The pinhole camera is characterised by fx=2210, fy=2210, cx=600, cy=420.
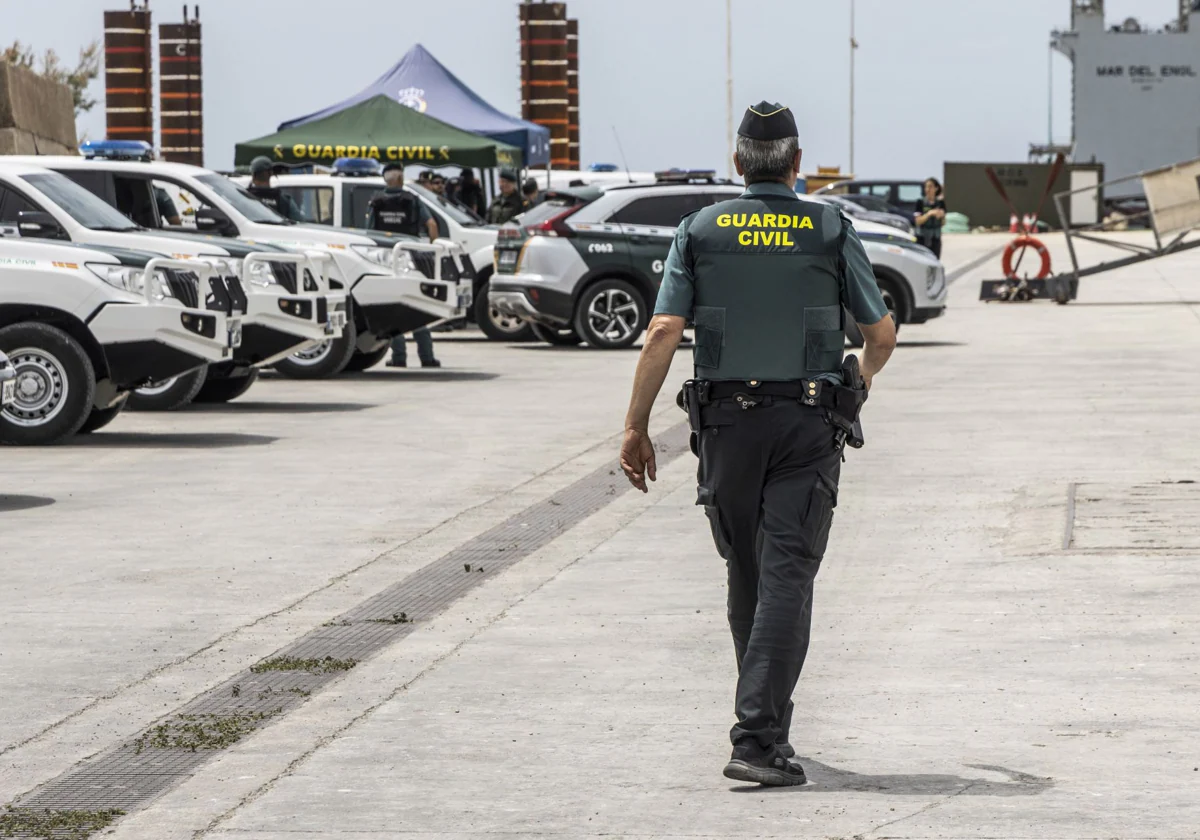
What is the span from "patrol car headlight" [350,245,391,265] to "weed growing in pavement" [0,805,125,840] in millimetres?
13638

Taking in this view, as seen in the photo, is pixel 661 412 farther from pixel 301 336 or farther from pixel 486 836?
pixel 486 836

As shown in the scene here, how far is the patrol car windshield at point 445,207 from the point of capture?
79.1 ft

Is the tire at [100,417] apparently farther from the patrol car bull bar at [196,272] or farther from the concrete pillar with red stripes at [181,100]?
the concrete pillar with red stripes at [181,100]

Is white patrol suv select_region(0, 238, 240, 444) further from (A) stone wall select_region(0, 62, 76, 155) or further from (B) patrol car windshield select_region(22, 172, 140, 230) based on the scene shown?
(A) stone wall select_region(0, 62, 76, 155)

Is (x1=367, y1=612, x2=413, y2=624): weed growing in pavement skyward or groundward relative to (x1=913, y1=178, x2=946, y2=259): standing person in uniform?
groundward

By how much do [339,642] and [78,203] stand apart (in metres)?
9.05

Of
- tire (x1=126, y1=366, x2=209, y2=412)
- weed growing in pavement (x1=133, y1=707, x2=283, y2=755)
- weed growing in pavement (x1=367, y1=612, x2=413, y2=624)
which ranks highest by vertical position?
tire (x1=126, y1=366, x2=209, y2=412)

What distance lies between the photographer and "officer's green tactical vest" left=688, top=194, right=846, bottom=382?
5590 mm

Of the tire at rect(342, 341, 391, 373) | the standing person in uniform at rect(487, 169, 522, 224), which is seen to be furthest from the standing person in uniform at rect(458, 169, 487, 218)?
the tire at rect(342, 341, 391, 373)

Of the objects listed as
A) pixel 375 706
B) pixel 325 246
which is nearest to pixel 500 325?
pixel 325 246

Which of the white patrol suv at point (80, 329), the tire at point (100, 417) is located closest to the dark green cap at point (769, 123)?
the white patrol suv at point (80, 329)

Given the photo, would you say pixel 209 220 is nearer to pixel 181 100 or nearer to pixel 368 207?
pixel 368 207

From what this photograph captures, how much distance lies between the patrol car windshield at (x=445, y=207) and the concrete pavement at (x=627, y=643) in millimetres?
10002

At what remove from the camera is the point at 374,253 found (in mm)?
18812
